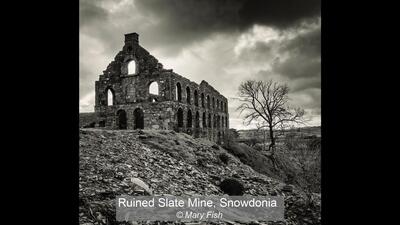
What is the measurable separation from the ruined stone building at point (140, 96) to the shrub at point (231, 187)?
32.0 feet

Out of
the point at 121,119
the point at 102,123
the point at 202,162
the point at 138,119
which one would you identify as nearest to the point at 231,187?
the point at 202,162

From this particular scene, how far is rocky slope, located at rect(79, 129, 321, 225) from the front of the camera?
433 cm

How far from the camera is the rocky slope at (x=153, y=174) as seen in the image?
433cm

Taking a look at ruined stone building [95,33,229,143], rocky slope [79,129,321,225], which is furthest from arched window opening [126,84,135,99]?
rocky slope [79,129,321,225]

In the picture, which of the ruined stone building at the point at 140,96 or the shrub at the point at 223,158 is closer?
the shrub at the point at 223,158

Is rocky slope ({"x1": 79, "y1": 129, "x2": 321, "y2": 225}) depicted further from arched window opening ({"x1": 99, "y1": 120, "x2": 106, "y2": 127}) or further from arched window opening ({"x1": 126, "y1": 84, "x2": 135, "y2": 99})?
arched window opening ({"x1": 99, "y1": 120, "x2": 106, "y2": 127})

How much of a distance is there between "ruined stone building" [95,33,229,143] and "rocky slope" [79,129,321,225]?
20.9 feet

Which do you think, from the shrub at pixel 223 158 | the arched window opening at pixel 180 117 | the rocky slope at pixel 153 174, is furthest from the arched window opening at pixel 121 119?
the shrub at pixel 223 158

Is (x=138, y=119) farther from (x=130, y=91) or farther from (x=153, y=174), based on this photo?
(x=153, y=174)

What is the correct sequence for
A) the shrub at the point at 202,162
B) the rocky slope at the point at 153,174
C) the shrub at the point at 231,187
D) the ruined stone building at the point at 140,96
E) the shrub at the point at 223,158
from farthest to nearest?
the ruined stone building at the point at 140,96 < the shrub at the point at 223,158 < the shrub at the point at 202,162 < the shrub at the point at 231,187 < the rocky slope at the point at 153,174

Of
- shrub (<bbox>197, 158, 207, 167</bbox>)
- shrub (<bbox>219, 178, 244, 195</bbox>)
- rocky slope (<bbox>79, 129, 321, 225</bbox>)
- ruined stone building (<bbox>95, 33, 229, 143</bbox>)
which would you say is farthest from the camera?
ruined stone building (<bbox>95, 33, 229, 143</bbox>)

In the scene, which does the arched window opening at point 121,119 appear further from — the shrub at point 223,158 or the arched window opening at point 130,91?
the shrub at point 223,158
